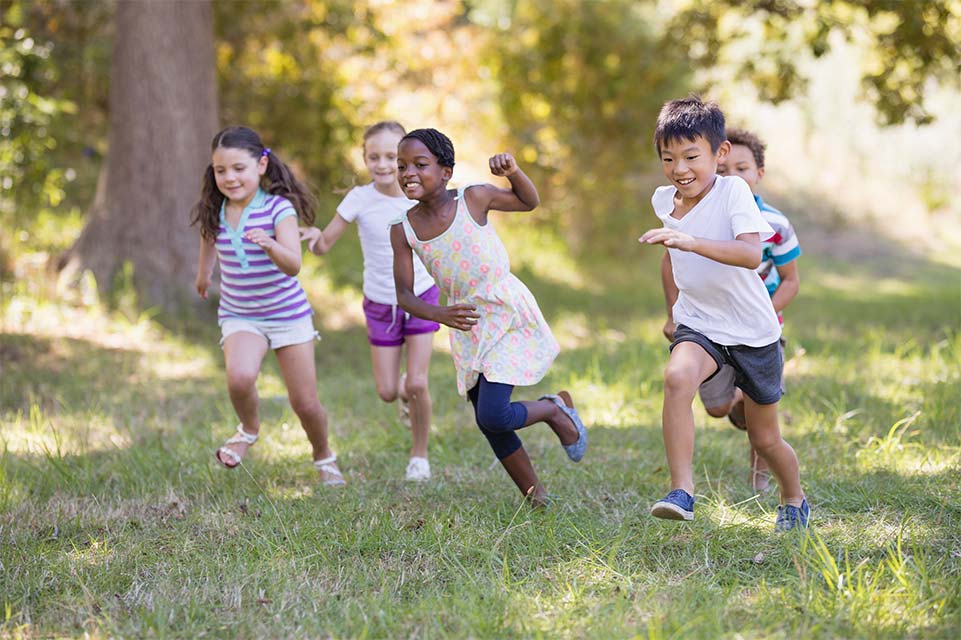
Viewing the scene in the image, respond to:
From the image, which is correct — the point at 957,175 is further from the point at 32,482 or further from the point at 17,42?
the point at 32,482

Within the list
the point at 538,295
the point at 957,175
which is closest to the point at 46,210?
the point at 538,295

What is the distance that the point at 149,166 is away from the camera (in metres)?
8.50

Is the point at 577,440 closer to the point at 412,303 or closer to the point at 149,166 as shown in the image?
the point at 412,303

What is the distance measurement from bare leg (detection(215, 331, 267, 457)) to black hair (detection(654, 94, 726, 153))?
1.97 m

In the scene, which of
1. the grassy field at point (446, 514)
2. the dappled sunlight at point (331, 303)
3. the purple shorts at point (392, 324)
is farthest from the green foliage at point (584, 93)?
the purple shorts at point (392, 324)

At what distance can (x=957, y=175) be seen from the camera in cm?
1938

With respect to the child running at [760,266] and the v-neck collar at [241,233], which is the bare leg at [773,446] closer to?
the child running at [760,266]

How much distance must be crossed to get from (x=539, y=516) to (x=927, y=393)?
9.49 ft

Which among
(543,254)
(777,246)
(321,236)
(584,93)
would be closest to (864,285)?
(543,254)

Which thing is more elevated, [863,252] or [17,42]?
[17,42]

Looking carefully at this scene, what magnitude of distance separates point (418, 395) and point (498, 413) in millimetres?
1060

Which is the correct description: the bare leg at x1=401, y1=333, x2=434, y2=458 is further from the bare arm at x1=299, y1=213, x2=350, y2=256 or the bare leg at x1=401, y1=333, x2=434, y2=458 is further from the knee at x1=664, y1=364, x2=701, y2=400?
the knee at x1=664, y1=364, x2=701, y2=400

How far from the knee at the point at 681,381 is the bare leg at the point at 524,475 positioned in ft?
2.73

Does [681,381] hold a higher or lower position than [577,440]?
higher
